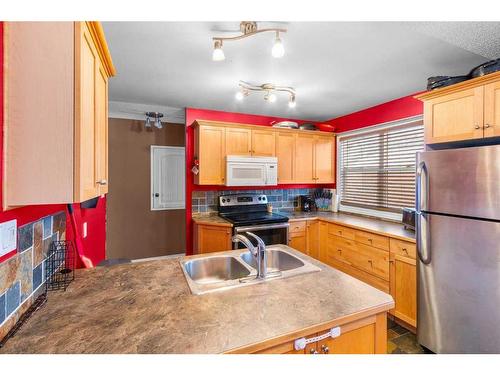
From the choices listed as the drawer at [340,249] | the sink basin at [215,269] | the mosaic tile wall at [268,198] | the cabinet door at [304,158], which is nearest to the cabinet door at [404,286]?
the drawer at [340,249]

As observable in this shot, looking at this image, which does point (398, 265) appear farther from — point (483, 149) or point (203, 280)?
point (203, 280)

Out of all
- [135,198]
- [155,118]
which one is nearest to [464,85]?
[155,118]

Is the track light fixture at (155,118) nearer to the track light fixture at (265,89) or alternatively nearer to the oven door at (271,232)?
the track light fixture at (265,89)

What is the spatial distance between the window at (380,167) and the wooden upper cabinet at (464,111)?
2.73ft

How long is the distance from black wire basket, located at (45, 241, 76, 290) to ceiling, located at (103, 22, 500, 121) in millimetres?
1460

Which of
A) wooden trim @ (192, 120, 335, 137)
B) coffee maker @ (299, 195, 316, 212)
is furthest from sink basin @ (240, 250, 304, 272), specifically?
coffee maker @ (299, 195, 316, 212)

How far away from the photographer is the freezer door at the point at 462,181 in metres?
1.50

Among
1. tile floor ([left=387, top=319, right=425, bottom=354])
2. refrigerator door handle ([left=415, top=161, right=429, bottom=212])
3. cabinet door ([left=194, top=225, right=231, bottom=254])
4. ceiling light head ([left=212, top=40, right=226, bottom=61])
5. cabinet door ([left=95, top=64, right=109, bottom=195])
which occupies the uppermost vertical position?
ceiling light head ([left=212, top=40, right=226, bottom=61])

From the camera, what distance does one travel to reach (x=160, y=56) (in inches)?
79.7

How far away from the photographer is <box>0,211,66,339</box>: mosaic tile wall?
0.85m

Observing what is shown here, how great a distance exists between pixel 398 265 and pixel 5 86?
9.50ft

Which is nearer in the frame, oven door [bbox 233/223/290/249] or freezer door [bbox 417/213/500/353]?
freezer door [bbox 417/213/500/353]

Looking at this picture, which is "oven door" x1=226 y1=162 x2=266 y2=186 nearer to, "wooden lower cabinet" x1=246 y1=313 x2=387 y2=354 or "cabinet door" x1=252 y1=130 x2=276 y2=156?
"cabinet door" x1=252 y1=130 x2=276 y2=156
